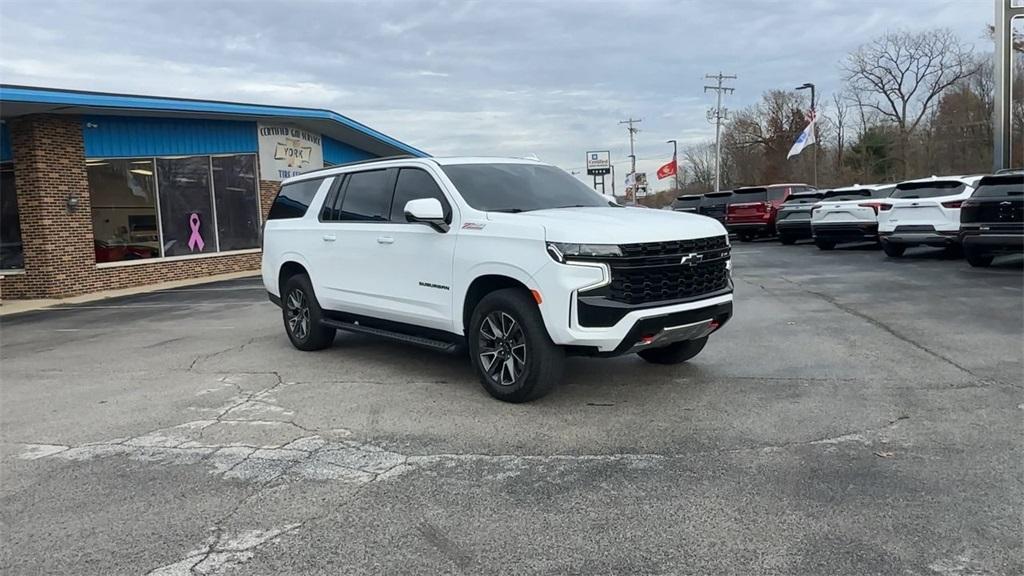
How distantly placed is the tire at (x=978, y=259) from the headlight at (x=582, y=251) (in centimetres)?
1064

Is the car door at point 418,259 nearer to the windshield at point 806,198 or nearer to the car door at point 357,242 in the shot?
the car door at point 357,242

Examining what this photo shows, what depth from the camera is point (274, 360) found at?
7.67m

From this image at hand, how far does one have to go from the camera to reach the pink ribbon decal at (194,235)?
18.8 m

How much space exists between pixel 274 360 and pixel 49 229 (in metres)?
10.9

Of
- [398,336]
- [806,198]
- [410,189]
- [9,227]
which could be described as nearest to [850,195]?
[806,198]

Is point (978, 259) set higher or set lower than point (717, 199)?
lower

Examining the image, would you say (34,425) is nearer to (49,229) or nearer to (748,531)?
(748,531)

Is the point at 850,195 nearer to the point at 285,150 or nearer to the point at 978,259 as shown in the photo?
the point at 978,259

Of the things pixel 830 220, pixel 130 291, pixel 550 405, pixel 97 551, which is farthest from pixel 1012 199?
pixel 130 291

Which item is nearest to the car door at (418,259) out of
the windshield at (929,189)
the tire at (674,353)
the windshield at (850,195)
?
the tire at (674,353)

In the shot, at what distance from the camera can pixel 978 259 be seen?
1318 cm

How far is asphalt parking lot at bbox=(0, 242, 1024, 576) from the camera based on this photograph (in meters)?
3.35

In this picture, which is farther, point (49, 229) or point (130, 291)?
point (130, 291)

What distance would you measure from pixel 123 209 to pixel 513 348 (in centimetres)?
1509
